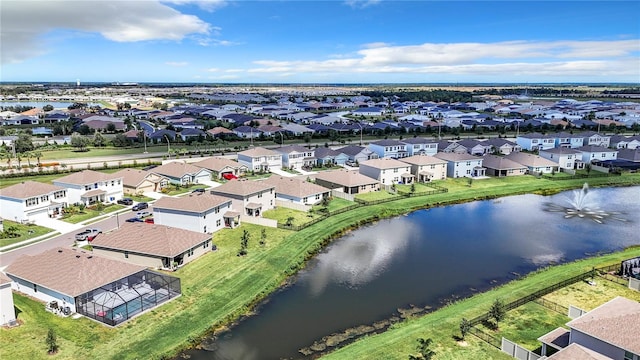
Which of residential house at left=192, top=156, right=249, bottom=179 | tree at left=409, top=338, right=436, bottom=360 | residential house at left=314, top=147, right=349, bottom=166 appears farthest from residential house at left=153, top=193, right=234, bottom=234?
residential house at left=314, top=147, right=349, bottom=166

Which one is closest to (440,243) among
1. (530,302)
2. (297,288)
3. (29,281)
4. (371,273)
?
(371,273)

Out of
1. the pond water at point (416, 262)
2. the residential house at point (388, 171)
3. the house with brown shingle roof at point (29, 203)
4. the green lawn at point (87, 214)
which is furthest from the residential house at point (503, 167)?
the house with brown shingle roof at point (29, 203)

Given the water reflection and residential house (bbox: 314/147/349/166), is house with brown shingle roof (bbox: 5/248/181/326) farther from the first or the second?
residential house (bbox: 314/147/349/166)

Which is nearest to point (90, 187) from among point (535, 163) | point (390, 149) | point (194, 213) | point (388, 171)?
point (194, 213)

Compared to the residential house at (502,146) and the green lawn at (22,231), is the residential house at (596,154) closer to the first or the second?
the residential house at (502,146)

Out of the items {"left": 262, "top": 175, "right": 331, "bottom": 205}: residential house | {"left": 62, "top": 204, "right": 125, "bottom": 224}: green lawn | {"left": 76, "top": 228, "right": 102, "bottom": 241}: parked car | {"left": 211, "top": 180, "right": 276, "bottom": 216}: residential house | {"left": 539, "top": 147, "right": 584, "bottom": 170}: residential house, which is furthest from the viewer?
{"left": 539, "top": 147, "right": 584, "bottom": 170}: residential house
